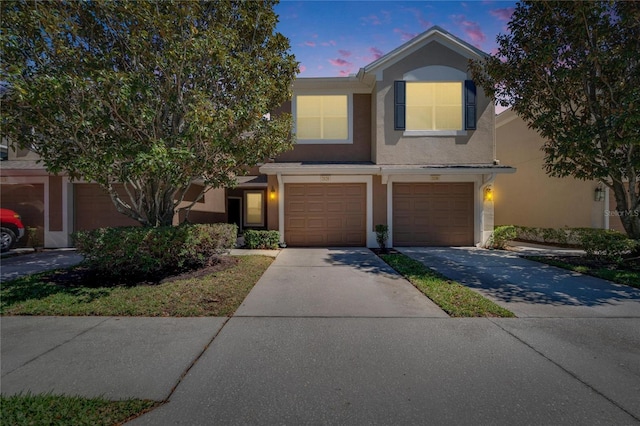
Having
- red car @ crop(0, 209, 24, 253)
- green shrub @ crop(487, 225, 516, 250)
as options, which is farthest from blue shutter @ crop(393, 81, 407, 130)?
red car @ crop(0, 209, 24, 253)

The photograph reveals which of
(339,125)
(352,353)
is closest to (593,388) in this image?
(352,353)

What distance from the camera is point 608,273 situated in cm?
684

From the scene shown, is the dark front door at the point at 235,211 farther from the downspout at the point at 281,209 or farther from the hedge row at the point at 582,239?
the hedge row at the point at 582,239

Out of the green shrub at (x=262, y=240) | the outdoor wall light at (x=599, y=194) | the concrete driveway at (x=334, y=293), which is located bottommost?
the concrete driveway at (x=334, y=293)

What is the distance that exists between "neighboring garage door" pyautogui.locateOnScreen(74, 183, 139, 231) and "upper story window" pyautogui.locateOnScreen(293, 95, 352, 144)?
770 cm

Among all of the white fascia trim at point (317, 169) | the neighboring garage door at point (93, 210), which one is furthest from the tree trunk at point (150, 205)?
the neighboring garage door at point (93, 210)

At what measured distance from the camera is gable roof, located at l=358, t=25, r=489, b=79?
35.9ft

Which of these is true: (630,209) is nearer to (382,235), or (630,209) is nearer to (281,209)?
(382,235)

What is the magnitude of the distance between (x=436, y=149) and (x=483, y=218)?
10.4 feet

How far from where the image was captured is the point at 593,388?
8.95ft

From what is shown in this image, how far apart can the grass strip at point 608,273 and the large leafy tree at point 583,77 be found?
7.06 feet

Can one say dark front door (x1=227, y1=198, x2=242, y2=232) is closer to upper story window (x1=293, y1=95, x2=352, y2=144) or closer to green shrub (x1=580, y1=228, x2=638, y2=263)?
upper story window (x1=293, y1=95, x2=352, y2=144)

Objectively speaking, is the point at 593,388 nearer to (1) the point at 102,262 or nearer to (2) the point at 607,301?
(2) the point at 607,301

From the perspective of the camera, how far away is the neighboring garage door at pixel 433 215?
11398 mm
